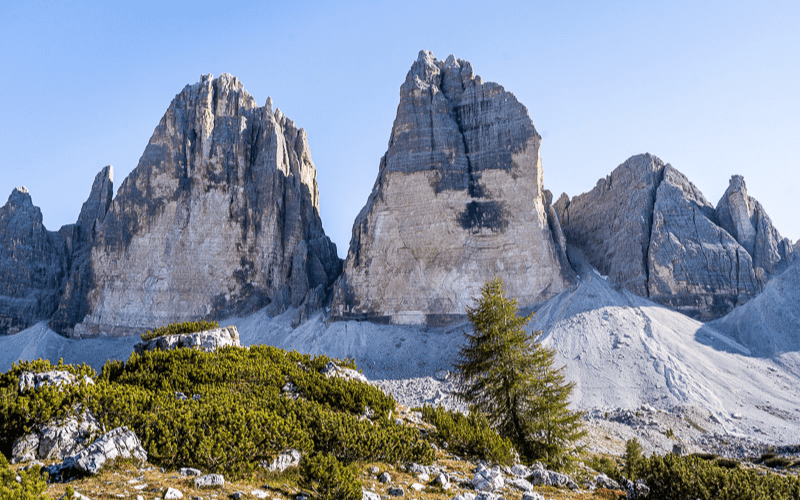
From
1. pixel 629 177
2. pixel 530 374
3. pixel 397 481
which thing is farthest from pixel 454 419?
pixel 629 177

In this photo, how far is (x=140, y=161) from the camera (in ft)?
239

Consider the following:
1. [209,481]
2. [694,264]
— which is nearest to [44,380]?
[209,481]

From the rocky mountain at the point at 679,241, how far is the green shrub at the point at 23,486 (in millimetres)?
61424

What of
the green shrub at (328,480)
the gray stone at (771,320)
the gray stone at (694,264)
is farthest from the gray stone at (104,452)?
the gray stone at (694,264)

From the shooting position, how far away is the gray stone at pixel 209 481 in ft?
23.7

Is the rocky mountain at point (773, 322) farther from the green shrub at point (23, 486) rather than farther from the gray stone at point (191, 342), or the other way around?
the green shrub at point (23, 486)

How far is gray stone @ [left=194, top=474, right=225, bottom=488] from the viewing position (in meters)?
7.23

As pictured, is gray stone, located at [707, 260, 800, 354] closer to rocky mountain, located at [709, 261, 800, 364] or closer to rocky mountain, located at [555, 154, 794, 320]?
rocky mountain, located at [709, 261, 800, 364]

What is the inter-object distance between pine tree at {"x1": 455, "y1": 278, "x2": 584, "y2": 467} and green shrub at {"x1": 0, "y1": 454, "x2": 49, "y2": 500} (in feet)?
42.2

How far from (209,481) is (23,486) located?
2477 millimetres

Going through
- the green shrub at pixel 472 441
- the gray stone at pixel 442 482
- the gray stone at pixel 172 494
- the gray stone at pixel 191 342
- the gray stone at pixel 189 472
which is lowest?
the green shrub at pixel 472 441

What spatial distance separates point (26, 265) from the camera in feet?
249

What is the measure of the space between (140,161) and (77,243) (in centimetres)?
2060

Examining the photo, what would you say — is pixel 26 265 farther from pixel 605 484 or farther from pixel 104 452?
pixel 605 484
